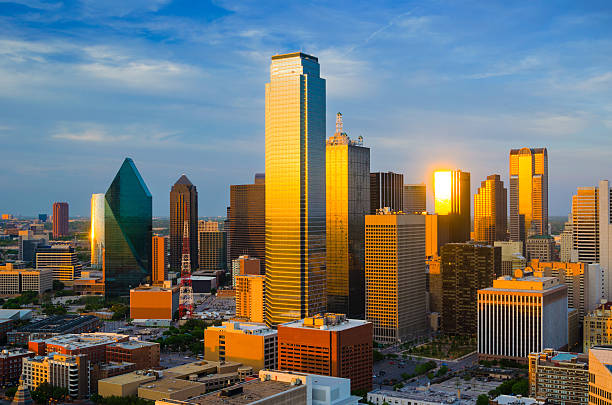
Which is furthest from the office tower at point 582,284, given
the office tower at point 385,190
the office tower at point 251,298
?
the office tower at point 251,298

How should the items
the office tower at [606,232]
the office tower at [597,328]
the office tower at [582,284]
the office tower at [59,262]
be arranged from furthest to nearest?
the office tower at [59,262] < the office tower at [606,232] < the office tower at [582,284] < the office tower at [597,328]

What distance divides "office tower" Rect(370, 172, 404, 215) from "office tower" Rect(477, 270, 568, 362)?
53.9 m

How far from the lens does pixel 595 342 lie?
96.5 meters

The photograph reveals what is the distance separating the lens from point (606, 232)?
136m

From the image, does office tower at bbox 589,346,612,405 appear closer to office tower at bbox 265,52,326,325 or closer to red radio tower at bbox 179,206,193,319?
office tower at bbox 265,52,326,325

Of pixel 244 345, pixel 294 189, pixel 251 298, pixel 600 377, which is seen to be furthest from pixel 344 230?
pixel 600 377

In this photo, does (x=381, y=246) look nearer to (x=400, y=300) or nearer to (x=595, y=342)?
(x=400, y=300)

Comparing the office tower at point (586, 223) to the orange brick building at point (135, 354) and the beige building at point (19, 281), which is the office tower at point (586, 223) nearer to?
the orange brick building at point (135, 354)

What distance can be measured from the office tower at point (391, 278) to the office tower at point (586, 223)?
43389mm

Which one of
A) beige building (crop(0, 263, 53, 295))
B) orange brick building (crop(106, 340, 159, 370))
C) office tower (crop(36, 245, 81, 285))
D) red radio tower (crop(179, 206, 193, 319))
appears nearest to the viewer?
orange brick building (crop(106, 340, 159, 370))

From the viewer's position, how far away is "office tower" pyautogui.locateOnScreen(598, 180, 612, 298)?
134 m

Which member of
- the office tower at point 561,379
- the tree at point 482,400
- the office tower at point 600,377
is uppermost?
the office tower at point 600,377

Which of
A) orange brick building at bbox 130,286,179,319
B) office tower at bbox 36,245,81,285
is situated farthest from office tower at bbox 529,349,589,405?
office tower at bbox 36,245,81,285

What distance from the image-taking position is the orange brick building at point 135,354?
3324 inches
